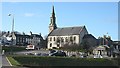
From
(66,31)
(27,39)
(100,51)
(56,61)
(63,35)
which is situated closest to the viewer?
(56,61)

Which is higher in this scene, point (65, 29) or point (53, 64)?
point (65, 29)

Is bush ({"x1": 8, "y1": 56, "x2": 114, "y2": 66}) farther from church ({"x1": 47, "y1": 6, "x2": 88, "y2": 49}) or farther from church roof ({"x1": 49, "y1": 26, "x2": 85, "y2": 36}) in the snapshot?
church roof ({"x1": 49, "y1": 26, "x2": 85, "y2": 36})

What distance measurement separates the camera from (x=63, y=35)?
11788cm

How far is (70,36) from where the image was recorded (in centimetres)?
11469

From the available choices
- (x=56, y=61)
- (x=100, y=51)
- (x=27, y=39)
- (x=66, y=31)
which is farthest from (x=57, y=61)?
(x=27, y=39)

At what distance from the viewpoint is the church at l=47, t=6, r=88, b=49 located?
112062 mm

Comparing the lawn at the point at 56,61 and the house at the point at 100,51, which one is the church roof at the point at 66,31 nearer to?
the house at the point at 100,51

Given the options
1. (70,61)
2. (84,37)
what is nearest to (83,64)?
(70,61)

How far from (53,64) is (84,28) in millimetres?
69823

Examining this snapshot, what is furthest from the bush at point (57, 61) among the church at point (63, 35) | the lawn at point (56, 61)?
the church at point (63, 35)

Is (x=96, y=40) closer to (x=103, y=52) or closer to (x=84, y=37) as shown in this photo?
(x=84, y=37)

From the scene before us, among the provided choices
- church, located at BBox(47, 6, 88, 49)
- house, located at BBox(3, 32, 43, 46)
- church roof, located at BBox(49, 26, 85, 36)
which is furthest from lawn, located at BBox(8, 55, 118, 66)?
house, located at BBox(3, 32, 43, 46)

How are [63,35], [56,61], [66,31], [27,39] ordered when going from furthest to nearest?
[27,39] → [66,31] → [63,35] → [56,61]

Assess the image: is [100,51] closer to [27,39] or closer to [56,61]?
[56,61]
